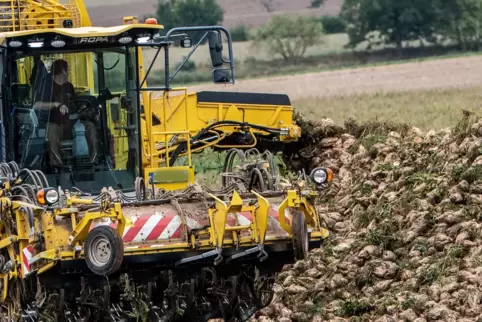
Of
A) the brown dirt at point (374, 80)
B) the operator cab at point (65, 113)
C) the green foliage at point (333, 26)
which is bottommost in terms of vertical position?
the green foliage at point (333, 26)

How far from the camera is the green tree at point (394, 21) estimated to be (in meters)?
61.2

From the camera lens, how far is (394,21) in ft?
202

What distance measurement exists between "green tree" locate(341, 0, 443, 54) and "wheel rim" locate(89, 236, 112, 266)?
5115 centimetres

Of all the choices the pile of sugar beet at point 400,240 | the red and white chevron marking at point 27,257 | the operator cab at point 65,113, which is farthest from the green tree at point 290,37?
the red and white chevron marking at point 27,257

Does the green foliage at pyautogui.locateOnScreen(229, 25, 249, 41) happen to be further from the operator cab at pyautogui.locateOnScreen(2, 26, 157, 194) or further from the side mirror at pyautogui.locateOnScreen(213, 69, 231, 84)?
the side mirror at pyautogui.locateOnScreen(213, 69, 231, 84)

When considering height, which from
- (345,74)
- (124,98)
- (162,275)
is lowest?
(345,74)

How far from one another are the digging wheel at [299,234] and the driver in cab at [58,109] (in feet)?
8.33

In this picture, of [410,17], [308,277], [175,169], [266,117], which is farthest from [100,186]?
[410,17]

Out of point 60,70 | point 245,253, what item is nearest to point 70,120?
point 60,70

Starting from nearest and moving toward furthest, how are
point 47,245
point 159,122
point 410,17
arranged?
1. point 47,245
2. point 159,122
3. point 410,17

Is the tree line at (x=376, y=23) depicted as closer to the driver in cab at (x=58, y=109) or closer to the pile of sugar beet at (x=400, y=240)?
the pile of sugar beet at (x=400, y=240)

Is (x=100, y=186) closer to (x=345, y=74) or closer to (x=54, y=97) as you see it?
(x=54, y=97)

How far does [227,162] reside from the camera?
12625 mm

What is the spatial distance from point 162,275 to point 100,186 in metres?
1.37
